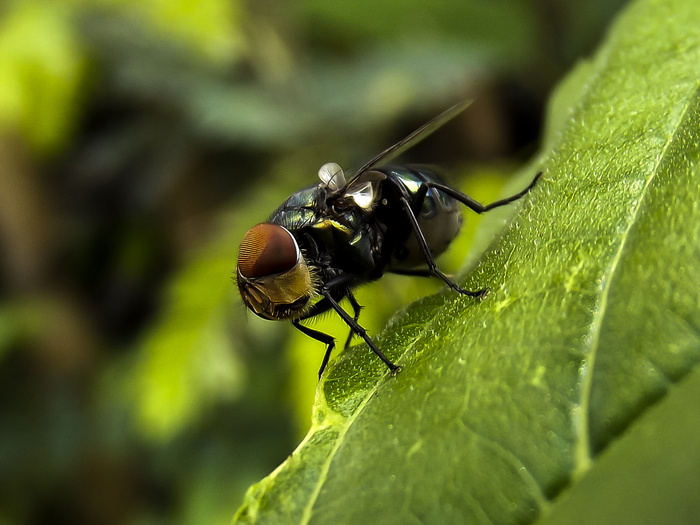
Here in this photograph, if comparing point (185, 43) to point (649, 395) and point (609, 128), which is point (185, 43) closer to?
point (609, 128)

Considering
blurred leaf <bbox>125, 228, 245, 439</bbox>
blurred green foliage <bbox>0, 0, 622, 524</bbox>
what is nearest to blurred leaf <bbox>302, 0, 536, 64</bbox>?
blurred green foliage <bbox>0, 0, 622, 524</bbox>

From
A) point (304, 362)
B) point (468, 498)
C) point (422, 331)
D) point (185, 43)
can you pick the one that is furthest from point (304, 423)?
point (185, 43)

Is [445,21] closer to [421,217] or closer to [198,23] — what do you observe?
[198,23]

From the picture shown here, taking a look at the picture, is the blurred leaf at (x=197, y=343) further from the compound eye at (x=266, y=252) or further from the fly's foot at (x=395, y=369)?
the fly's foot at (x=395, y=369)

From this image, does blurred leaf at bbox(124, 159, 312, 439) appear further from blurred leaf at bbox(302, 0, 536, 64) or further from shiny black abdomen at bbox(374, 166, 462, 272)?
shiny black abdomen at bbox(374, 166, 462, 272)

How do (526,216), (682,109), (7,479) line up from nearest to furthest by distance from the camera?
(682,109) < (526,216) < (7,479)

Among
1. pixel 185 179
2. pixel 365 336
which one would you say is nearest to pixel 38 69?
pixel 185 179
